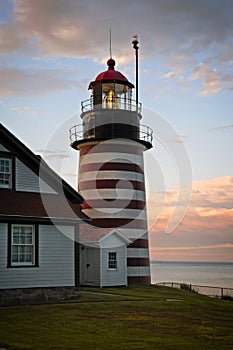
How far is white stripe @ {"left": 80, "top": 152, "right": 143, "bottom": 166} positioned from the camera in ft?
109

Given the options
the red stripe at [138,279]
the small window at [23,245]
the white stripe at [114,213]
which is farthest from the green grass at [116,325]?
the white stripe at [114,213]

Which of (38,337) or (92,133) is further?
(92,133)

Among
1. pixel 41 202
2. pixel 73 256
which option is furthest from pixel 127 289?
pixel 41 202

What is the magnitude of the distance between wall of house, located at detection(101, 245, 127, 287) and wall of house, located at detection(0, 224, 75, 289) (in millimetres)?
7535

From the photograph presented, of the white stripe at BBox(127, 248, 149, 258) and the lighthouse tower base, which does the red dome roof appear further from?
the white stripe at BBox(127, 248, 149, 258)

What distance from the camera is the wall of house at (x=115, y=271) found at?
30766 mm

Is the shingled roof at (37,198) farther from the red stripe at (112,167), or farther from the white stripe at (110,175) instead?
the red stripe at (112,167)

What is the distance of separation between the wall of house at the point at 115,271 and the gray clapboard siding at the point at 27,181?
877 centimetres

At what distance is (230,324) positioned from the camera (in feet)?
54.9

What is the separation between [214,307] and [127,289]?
8161 millimetres

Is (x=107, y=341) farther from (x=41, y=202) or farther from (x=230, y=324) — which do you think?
(x=41, y=202)

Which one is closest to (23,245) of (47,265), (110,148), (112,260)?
(47,265)

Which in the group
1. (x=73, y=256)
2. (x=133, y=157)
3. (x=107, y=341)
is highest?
(x=133, y=157)

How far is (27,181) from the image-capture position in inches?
900
